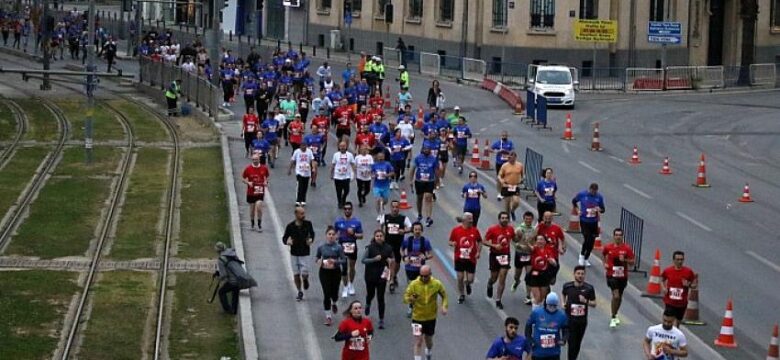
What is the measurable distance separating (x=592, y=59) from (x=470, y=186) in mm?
43394

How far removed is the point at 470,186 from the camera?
27.2 m

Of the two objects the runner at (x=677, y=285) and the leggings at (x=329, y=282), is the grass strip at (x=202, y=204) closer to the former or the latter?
the leggings at (x=329, y=282)

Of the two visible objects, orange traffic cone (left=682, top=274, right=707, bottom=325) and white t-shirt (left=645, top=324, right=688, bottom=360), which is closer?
white t-shirt (left=645, top=324, right=688, bottom=360)

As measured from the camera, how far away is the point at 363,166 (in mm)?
31281

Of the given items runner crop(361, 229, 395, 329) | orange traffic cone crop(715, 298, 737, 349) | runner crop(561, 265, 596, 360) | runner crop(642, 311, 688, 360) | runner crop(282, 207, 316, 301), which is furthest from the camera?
runner crop(282, 207, 316, 301)

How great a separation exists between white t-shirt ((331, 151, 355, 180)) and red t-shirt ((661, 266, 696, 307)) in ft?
35.5

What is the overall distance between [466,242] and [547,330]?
190 inches

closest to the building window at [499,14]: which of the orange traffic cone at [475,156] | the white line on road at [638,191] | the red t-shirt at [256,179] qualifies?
the orange traffic cone at [475,156]

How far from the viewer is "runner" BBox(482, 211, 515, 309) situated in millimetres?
22938

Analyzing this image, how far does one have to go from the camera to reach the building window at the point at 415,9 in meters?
75.9

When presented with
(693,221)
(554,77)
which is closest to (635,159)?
(693,221)

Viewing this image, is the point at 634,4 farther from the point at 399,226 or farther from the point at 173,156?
the point at 399,226

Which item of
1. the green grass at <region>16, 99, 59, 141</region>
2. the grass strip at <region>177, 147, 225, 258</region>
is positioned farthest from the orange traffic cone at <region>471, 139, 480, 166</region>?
the green grass at <region>16, 99, 59, 141</region>

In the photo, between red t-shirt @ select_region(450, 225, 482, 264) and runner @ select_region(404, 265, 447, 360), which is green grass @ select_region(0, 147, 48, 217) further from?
runner @ select_region(404, 265, 447, 360)
